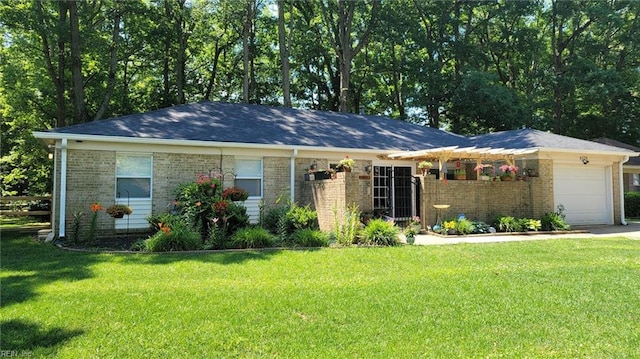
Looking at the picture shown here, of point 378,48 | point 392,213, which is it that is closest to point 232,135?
point 392,213

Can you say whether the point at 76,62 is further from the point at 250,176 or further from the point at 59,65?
the point at 250,176

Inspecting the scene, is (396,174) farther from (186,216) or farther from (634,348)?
(634,348)

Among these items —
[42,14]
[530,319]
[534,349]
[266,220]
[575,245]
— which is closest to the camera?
[534,349]

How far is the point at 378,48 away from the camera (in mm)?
31625

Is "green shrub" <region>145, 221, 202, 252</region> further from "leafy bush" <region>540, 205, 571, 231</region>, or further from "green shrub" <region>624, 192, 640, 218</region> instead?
"green shrub" <region>624, 192, 640, 218</region>

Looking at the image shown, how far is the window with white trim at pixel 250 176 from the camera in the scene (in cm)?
1331

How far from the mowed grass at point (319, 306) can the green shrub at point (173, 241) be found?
0.63m

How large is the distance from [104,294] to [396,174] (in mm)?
11429

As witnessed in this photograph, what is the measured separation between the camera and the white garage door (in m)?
15.2

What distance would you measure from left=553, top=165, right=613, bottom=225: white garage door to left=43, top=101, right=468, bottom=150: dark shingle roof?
14.6ft

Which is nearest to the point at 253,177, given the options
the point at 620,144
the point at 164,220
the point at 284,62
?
the point at 164,220

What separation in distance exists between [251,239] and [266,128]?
6543 millimetres

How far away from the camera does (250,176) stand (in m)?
13.4

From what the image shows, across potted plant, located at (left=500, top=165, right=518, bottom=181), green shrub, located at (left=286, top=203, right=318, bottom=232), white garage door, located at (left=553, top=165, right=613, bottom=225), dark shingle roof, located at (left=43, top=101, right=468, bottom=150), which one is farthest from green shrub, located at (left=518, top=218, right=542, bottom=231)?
green shrub, located at (left=286, top=203, right=318, bottom=232)
